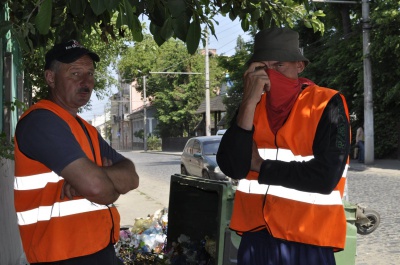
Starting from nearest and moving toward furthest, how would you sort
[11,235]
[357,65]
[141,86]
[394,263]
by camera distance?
[11,235]
[394,263]
[357,65]
[141,86]

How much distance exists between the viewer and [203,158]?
17.6m

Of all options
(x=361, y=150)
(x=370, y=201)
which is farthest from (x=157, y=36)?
(x=361, y=150)

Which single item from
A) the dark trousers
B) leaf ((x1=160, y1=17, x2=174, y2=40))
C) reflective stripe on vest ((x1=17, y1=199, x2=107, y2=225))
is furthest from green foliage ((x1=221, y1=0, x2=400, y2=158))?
reflective stripe on vest ((x1=17, y1=199, x2=107, y2=225))

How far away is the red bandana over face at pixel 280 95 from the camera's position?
8.79 feet

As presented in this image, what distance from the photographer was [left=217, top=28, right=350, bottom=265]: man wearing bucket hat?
8.29 ft

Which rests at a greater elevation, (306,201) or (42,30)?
(42,30)

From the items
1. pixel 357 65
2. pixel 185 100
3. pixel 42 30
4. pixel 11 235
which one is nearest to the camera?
pixel 42 30

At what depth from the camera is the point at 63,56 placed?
9.62ft

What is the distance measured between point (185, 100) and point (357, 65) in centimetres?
3887

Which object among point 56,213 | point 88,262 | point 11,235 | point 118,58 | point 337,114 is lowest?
point 11,235

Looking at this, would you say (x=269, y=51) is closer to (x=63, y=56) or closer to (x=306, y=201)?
(x=306, y=201)

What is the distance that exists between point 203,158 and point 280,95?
A: 15.0 metres

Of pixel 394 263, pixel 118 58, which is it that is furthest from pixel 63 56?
pixel 118 58

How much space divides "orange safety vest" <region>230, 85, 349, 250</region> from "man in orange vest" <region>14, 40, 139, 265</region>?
57cm
